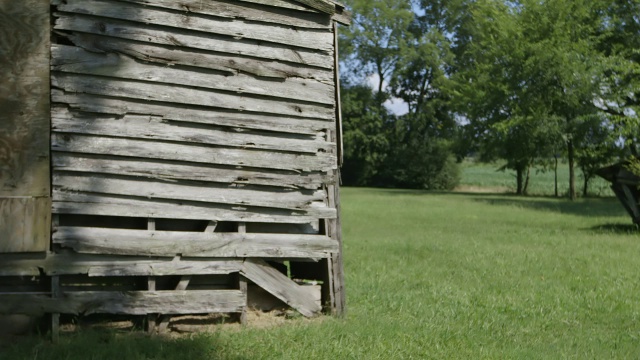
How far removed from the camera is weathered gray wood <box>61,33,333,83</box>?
298 inches

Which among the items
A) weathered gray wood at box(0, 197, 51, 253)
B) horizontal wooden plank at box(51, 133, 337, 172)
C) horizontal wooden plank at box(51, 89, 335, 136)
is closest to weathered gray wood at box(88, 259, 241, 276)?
weathered gray wood at box(0, 197, 51, 253)

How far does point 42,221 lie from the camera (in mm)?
7246

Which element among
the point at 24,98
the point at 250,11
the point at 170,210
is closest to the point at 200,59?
the point at 250,11

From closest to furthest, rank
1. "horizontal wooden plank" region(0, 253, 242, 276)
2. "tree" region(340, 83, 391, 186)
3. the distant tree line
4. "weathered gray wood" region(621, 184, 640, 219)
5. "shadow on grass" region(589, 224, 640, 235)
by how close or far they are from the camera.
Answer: "horizontal wooden plank" region(0, 253, 242, 276), "weathered gray wood" region(621, 184, 640, 219), "shadow on grass" region(589, 224, 640, 235), the distant tree line, "tree" region(340, 83, 391, 186)

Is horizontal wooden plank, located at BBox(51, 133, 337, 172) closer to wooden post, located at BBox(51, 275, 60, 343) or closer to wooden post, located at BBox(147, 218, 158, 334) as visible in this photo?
wooden post, located at BBox(147, 218, 158, 334)

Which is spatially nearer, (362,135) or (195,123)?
(195,123)

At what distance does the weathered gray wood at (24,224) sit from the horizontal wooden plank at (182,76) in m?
1.26

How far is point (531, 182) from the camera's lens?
196 feet

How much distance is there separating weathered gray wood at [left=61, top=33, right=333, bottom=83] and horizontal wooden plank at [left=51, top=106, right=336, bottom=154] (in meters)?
0.61

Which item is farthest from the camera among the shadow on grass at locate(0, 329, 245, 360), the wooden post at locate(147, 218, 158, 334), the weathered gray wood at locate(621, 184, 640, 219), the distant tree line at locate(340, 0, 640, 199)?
the distant tree line at locate(340, 0, 640, 199)

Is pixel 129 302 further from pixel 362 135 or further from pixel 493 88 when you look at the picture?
pixel 362 135

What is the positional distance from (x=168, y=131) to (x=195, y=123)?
0.98 feet

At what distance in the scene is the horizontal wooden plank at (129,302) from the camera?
23.7 feet

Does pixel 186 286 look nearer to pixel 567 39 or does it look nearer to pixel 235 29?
pixel 235 29
